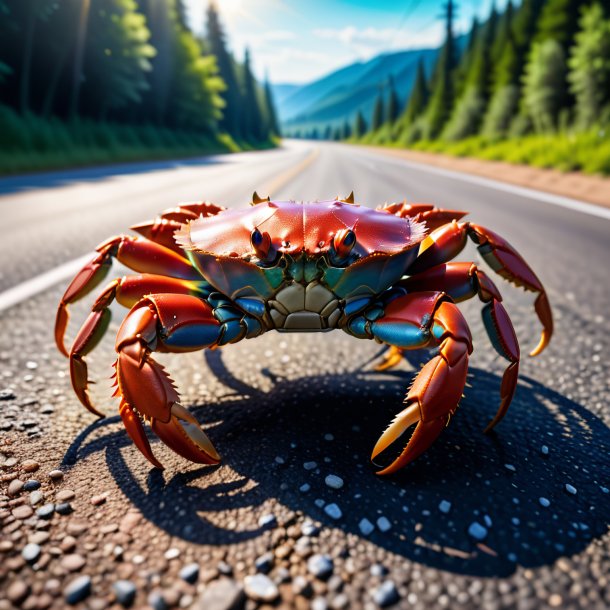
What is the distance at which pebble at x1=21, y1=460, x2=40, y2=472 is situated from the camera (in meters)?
1.64

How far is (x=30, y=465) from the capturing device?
1.65 m

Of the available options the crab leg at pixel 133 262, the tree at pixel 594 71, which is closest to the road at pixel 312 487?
the crab leg at pixel 133 262

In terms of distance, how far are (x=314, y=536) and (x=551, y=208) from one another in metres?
9.88

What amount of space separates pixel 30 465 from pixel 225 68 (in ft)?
236

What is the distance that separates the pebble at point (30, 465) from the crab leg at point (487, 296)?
1630 millimetres

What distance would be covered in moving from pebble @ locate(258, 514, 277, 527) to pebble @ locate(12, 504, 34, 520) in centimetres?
68

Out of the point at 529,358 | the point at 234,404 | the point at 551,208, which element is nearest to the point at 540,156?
the point at 551,208

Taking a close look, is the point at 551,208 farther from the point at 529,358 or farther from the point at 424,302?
the point at 424,302

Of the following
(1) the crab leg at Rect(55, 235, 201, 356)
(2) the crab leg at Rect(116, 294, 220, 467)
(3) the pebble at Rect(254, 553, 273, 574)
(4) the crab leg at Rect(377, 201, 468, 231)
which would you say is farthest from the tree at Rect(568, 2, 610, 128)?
(3) the pebble at Rect(254, 553, 273, 574)

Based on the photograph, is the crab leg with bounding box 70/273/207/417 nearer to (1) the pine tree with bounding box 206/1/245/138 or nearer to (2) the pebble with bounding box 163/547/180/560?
(2) the pebble with bounding box 163/547/180/560

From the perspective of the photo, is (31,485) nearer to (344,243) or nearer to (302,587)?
(302,587)

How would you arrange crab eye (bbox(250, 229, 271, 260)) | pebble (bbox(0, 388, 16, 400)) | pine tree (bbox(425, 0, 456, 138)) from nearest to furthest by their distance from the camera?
crab eye (bbox(250, 229, 271, 260)) → pebble (bbox(0, 388, 16, 400)) → pine tree (bbox(425, 0, 456, 138))

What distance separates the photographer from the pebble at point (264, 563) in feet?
4.00

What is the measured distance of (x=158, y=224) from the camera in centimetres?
250
